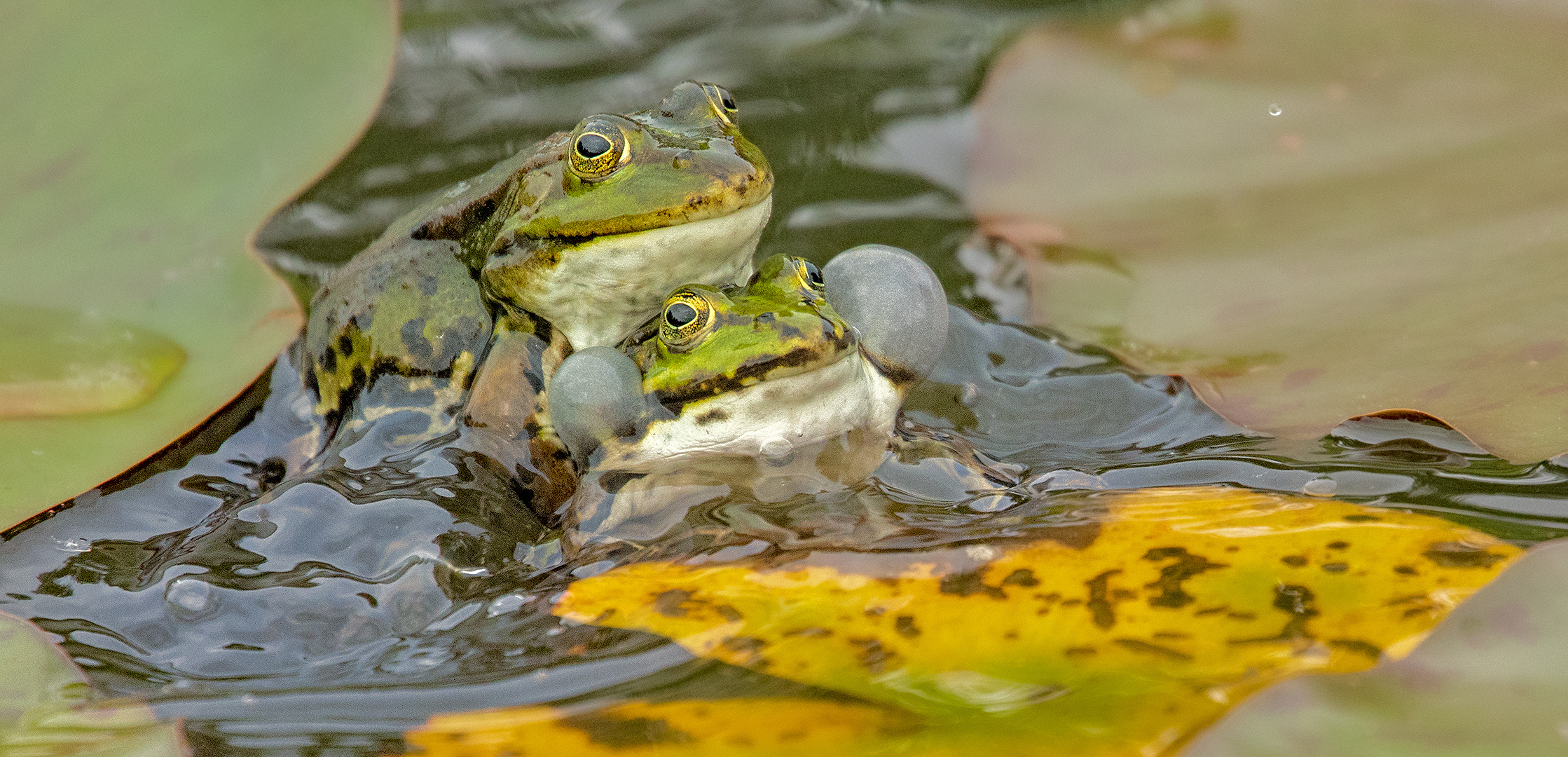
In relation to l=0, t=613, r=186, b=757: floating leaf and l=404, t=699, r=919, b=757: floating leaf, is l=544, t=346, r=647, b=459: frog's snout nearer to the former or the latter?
l=404, t=699, r=919, b=757: floating leaf

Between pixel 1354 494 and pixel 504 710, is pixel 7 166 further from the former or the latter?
pixel 1354 494

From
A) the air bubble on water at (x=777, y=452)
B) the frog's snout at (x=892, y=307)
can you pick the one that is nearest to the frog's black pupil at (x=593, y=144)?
the frog's snout at (x=892, y=307)

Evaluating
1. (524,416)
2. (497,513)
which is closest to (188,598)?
(497,513)

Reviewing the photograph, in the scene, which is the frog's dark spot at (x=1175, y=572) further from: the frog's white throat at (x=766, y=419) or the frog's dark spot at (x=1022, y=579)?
the frog's white throat at (x=766, y=419)

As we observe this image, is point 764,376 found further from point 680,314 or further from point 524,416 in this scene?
point 524,416

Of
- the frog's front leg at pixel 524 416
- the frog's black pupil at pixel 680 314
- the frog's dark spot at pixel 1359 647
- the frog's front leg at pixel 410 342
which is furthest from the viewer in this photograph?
the frog's front leg at pixel 410 342

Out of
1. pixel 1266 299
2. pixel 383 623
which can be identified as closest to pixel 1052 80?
pixel 1266 299
